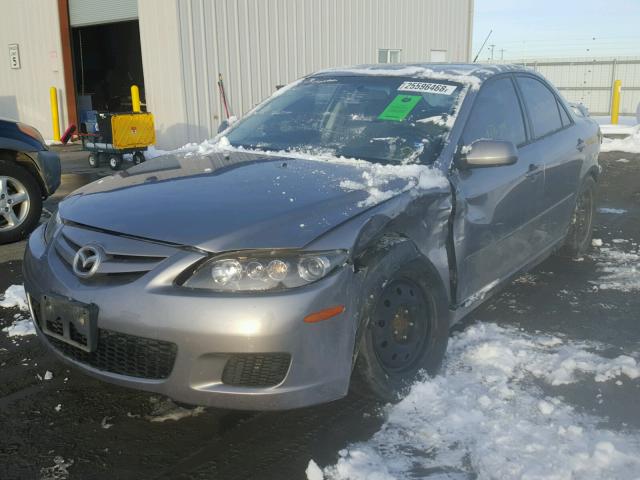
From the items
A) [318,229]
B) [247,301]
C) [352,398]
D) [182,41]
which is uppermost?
[182,41]

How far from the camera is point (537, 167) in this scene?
402 cm

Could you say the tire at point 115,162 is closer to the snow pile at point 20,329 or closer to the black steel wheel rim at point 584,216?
the snow pile at point 20,329

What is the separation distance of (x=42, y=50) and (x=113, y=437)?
15964mm

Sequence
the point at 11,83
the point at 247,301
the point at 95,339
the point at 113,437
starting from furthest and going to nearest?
the point at 11,83
the point at 113,437
the point at 95,339
the point at 247,301

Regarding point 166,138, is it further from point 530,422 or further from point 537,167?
point 530,422

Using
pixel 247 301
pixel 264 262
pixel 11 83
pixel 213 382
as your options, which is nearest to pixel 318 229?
pixel 264 262

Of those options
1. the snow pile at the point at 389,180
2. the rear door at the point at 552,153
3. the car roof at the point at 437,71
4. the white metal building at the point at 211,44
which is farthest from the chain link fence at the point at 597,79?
the snow pile at the point at 389,180

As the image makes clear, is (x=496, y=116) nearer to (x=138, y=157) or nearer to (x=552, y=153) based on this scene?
(x=552, y=153)

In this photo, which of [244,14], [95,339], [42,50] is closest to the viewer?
[95,339]

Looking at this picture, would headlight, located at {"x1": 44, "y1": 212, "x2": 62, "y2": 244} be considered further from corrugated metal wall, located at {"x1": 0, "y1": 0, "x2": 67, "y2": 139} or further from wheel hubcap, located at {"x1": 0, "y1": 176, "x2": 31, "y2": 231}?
corrugated metal wall, located at {"x1": 0, "y1": 0, "x2": 67, "y2": 139}

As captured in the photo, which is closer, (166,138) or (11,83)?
(166,138)

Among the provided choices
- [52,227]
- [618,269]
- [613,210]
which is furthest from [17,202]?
[613,210]

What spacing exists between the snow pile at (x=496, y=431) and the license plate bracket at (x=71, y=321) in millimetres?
1010

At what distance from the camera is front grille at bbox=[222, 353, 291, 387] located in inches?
91.6
